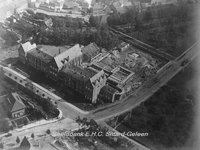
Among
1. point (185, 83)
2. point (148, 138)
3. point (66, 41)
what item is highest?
point (66, 41)

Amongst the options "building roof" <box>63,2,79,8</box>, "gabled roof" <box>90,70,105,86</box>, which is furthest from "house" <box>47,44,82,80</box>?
"building roof" <box>63,2,79,8</box>

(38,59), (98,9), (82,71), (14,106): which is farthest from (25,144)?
(98,9)

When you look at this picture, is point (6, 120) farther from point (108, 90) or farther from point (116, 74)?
point (116, 74)

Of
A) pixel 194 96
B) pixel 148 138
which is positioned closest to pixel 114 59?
pixel 194 96

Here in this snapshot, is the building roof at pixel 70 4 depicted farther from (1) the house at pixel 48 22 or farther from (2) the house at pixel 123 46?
(2) the house at pixel 123 46

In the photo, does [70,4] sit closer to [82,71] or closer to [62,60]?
[62,60]
